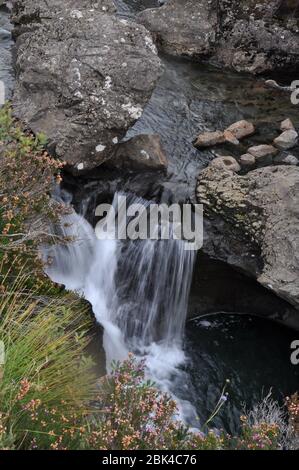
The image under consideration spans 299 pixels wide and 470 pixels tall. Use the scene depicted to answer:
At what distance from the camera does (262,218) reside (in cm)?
746

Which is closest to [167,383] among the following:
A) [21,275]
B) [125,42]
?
[21,275]

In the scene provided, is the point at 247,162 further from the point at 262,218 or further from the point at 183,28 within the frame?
the point at 183,28

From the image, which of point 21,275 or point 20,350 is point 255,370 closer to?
point 21,275

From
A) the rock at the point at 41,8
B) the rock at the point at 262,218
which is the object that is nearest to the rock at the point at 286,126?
the rock at the point at 262,218

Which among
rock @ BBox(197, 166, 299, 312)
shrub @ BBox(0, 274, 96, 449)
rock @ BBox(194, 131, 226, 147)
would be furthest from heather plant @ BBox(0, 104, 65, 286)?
rock @ BBox(194, 131, 226, 147)

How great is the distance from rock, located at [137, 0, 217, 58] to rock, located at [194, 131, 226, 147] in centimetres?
297

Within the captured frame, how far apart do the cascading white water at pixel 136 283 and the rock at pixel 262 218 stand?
657 millimetres

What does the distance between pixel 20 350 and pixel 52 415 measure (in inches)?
21.1

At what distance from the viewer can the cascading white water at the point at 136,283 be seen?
7660 millimetres

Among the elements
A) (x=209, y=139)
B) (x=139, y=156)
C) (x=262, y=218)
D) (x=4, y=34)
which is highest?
(x=4, y=34)

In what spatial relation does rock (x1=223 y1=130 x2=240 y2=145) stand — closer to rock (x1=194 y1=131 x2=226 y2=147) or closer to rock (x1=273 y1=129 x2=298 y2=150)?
rock (x1=194 y1=131 x2=226 y2=147)

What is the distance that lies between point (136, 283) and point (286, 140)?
11.7ft

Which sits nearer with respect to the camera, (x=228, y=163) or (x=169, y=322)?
(x=169, y=322)

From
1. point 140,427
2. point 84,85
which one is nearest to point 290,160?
point 84,85
